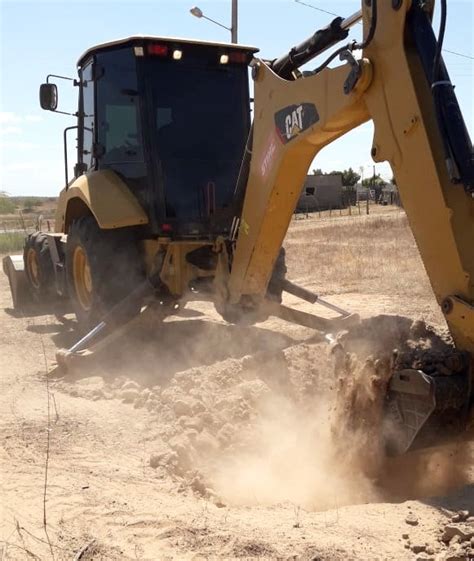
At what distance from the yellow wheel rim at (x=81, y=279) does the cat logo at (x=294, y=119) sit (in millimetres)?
3249

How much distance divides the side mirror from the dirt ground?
2662mm

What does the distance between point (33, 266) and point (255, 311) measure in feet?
15.6

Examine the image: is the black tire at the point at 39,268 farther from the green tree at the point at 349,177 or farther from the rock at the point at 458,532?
the green tree at the point at 349,177

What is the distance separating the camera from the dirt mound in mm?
4000

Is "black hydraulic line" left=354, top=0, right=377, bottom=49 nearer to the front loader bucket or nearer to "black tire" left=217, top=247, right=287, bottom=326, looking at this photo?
"black tire" left=217, top=247, right=287, bottom=326

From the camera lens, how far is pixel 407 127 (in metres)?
3.62

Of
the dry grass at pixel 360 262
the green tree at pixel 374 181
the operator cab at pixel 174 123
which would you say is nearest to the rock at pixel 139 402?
the operator cab at pixel 174 123

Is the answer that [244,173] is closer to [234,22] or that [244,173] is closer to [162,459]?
[162,459]

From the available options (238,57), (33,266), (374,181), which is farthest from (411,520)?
(374,181)

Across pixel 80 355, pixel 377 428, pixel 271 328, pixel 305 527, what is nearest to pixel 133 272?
pixel 80 355

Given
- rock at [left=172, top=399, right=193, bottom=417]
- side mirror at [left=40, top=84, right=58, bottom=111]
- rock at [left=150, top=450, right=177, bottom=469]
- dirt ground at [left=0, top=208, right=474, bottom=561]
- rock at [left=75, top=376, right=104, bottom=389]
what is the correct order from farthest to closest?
side mirror at [left=40, top=84, right=58, bottom=111], rock at [left=75, top=376, right=104, bottom=389], rock at [left=172, top=399, right=193, bottom=417], rock at [left=150, top=450, right=177, bottom=469], dirt ground at [left=0, top=208, right=474, bottom=561]

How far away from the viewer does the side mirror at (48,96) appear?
7.33 m

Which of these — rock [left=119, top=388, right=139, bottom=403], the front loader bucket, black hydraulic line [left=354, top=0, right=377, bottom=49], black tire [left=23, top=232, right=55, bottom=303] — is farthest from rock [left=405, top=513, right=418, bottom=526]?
the front loader bucket

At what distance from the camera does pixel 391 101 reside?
3.72 m
